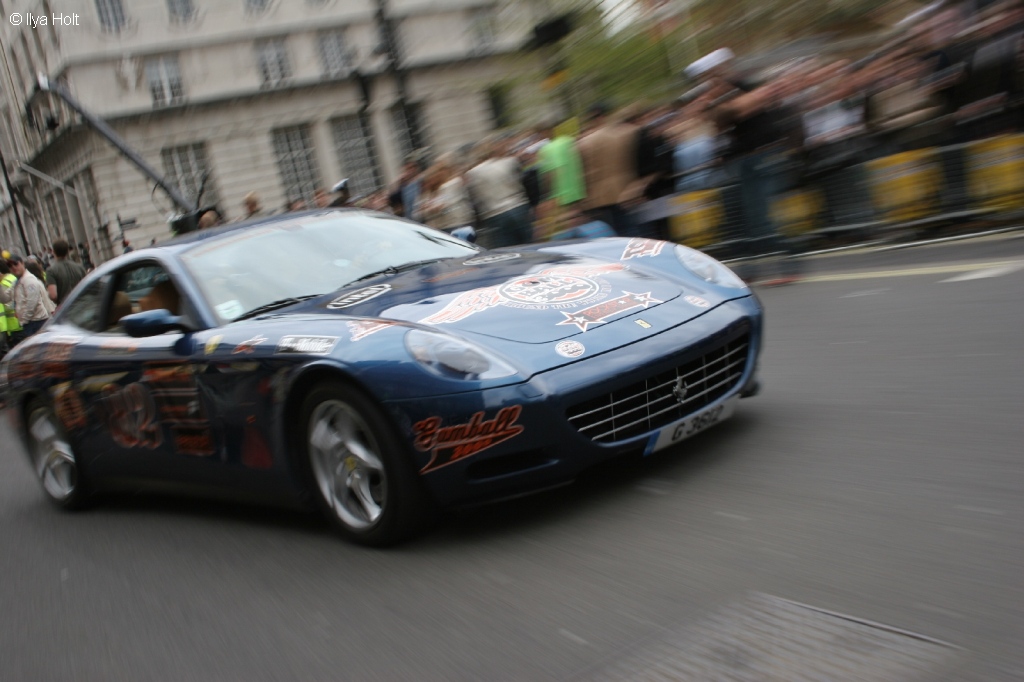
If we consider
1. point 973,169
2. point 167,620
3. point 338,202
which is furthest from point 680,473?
point 338,202

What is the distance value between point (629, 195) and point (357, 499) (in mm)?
6977

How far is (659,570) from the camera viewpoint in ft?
10.9

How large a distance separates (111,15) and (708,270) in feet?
161

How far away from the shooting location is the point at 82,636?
3918 mm

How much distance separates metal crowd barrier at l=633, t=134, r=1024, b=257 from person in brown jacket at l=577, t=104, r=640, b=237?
0.67ft

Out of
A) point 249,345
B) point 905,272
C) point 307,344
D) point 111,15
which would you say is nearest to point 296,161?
point 111,15

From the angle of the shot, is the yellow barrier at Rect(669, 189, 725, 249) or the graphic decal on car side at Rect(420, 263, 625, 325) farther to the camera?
the yellow barrier at Rect(669, 189, 725, 249)

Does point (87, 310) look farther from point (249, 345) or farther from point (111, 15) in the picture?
point (111, 15)

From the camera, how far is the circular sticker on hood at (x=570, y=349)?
3918 millimetres

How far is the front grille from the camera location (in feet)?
12.8

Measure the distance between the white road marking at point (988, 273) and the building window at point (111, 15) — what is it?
46.8 m

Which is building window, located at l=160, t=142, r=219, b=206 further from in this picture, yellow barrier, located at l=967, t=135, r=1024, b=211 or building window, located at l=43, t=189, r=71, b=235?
yellow barrier, located at l=967, t=135, r=1024, b=211

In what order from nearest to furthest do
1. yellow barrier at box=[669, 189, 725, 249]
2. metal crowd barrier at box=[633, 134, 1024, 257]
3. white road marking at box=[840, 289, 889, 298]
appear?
white road marking at box=[840, 289, 889, 298]
metal crowd barrier at box=[633, 134, 1024, 257]
yellow barrier at box=[669, 189, 725, 249]

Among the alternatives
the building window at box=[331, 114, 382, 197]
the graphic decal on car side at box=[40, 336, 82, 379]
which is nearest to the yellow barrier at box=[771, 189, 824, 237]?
the graphic decal on car side at box=[40, 336, 82, 379]
